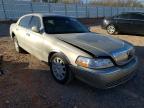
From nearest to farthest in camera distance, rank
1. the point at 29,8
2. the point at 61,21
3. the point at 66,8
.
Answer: the point at 61,21
the point at 29,8
the point at 66,8

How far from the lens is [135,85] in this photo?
4598 millimetres

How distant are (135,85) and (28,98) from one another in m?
2.42

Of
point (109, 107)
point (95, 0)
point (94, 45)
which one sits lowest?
point (109, 107)

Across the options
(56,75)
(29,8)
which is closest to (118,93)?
(56,75)

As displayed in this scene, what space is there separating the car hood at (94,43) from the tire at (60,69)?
1.32 ft

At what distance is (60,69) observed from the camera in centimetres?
444

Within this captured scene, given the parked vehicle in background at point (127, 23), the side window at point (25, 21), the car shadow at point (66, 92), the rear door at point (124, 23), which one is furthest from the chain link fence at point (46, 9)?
the car shadow at point (66, 92)

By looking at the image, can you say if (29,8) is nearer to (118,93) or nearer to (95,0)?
(118,93)

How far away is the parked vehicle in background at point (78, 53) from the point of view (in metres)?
3.81

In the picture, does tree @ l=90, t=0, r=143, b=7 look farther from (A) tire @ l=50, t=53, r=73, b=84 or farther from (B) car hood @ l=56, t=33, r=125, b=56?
(A) tire @ l=50, t=53, r=73, b=84

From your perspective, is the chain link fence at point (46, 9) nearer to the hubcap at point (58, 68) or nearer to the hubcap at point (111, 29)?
the hubcap at point (111, 29)

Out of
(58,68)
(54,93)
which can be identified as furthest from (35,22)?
(54,93)

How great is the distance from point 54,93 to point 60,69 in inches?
22.5

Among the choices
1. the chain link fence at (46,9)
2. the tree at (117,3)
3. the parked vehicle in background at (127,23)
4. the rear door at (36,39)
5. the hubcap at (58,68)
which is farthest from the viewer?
the tree at (117,3)
